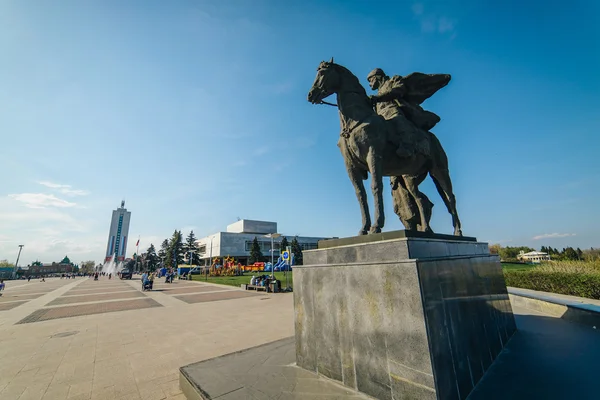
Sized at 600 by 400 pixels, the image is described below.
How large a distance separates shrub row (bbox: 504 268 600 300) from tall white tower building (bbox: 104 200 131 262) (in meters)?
126

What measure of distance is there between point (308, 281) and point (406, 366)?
1540 mm

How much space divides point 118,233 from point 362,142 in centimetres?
13095

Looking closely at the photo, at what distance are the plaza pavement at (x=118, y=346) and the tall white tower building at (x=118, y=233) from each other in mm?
115255

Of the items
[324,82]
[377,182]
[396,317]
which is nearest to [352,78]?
[324,82]

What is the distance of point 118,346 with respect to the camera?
605 centimetres

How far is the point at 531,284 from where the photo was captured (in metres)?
13.2

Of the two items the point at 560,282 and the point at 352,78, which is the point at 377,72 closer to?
the point at 352,78

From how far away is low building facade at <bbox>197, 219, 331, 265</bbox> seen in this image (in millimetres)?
65250

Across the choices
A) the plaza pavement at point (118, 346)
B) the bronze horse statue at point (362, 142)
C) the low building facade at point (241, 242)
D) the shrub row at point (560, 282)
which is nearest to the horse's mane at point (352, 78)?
the bronze horse statue at point (362, 142)

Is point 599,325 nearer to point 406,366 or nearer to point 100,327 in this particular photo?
point 406,366

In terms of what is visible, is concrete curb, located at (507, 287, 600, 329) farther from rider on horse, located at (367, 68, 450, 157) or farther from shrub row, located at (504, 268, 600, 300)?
shrub row, located at (504, 268, 600, 300)

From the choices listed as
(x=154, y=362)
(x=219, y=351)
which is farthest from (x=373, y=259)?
(x=154, y=362)

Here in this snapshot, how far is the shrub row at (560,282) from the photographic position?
10.4 metres

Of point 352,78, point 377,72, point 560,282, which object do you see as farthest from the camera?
point 560,282
